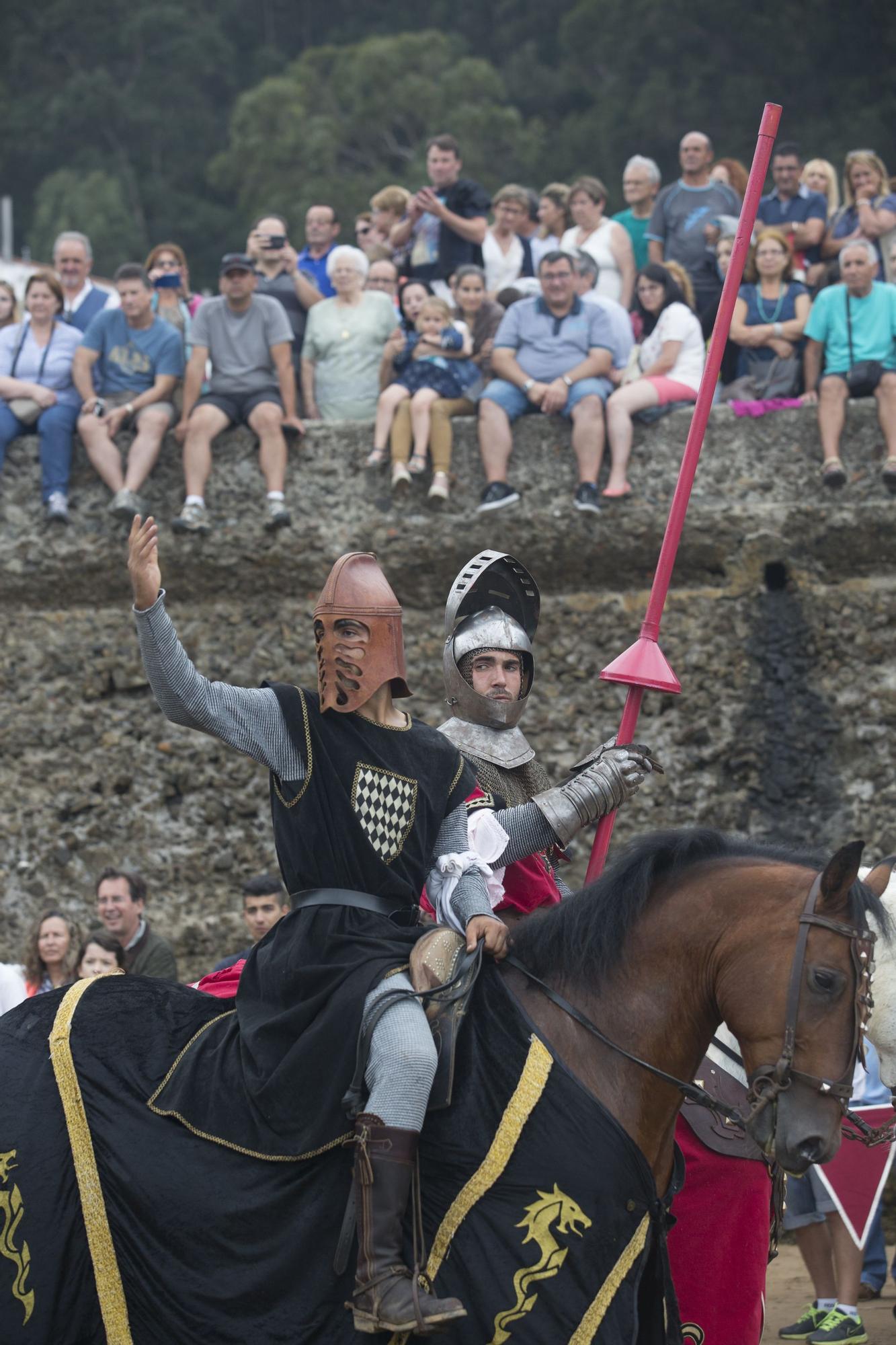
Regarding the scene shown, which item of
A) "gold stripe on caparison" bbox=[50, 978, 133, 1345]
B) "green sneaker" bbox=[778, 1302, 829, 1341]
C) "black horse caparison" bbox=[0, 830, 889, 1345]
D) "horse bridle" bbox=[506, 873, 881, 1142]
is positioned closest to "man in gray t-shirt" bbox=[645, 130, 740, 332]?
"green sneaker" bbox=[778, 1302, 829, 1341]

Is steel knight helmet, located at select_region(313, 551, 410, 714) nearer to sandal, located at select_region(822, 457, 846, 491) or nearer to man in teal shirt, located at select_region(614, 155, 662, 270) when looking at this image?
sandal, located at select_region(822, 457, 846, 491)

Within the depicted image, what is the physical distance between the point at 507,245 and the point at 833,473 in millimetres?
2936

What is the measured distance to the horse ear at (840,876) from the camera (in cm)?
393

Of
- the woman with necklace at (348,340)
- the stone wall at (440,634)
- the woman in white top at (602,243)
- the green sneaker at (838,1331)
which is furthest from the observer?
the woman in white top at (602,243)

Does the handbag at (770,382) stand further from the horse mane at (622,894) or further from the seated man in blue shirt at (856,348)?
the horse mane at (622,894)

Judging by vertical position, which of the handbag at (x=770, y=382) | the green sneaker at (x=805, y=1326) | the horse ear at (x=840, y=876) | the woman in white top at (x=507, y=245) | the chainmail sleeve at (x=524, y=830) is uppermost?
the woman in white top at (x=507, y=245)

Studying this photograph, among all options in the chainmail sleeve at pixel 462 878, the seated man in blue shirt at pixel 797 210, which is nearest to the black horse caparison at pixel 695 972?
the chainmail sleeve at pixel 462 878

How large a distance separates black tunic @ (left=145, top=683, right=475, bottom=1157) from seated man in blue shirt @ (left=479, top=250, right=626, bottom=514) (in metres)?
5.31

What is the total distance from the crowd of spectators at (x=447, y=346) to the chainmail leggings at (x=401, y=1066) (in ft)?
19.2

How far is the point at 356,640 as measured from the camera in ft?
14.9

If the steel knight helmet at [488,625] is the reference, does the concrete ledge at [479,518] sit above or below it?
above

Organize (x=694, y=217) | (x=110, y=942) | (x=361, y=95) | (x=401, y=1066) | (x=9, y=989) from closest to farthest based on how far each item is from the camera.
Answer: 1. (x=401, y=1066)
2. (x=9, y=989)
3. (x=110, y=942)
4. (x=694, y=217)
5. (x=361, y=95)

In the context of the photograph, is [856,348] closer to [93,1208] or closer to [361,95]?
[93,1208]

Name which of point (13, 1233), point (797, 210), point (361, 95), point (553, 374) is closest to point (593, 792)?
point (13, 1233)
